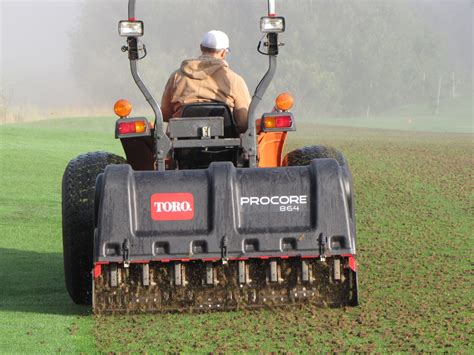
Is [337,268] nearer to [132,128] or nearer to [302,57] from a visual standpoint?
[132,128]

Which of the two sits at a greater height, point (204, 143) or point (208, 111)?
point (208, 111)

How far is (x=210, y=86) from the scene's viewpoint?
28.1ft

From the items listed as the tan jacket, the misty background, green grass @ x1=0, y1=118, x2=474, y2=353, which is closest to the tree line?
the misty background

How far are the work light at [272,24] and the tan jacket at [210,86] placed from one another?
79cm

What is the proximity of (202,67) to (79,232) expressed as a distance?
172cm

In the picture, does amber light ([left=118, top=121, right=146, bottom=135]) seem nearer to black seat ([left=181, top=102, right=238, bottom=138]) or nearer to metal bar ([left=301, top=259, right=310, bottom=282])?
black seat ([left=181, top=102, right=238, bottom=138])

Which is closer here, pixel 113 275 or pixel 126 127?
pixel 113 275

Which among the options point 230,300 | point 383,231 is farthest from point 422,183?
point 230,300

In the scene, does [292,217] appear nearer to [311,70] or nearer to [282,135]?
[282,135]

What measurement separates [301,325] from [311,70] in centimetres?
9140

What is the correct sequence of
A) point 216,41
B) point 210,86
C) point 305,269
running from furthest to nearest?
point 216,41, point 210,86, point 305,269

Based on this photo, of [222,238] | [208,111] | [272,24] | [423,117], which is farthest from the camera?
[423,117]

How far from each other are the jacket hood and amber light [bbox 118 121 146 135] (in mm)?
688

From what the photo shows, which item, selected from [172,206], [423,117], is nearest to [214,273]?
[172,206]
